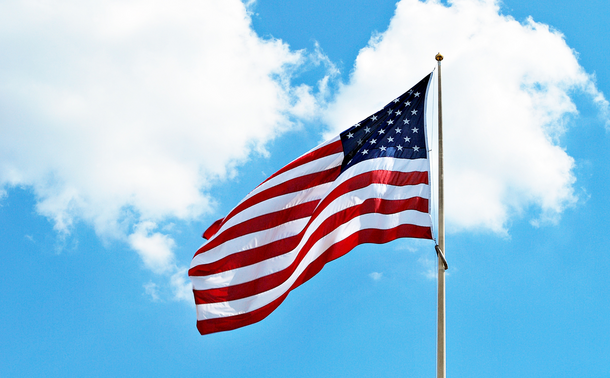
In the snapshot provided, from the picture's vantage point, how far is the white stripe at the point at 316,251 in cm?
1508

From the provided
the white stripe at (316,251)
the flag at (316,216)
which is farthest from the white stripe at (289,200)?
the white stripe at (316,251)

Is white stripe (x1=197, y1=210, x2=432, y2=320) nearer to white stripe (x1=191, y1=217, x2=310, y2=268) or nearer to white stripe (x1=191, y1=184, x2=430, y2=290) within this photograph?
white stripe (x1=191, y1=184, x2=430, y2=290)

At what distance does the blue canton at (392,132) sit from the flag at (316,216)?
28 mm

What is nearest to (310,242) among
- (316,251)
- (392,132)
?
(316,251)

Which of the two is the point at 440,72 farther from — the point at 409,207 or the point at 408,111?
the point at 409,207

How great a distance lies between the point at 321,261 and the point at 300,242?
113 cm

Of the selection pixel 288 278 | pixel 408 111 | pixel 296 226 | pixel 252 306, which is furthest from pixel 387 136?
pixel 252 306

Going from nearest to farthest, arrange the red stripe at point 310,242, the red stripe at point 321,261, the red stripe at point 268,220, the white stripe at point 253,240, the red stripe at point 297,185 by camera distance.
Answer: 1. the red stripe at point 321,261
2. the red stripe at point 310,242
3. the white stripe at point 253,240
4. the red stripe at point 268,220
5. the red stripe at point 297,185

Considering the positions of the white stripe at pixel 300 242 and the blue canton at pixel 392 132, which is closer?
the white stripe at pixel 300 242

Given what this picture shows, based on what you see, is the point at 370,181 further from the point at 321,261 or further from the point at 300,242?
the point at 300,242

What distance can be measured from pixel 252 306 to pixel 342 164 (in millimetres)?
4562

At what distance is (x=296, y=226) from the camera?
54.7 feet

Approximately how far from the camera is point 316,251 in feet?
51.3

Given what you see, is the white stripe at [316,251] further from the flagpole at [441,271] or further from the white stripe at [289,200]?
the white stripe at [289,200]
